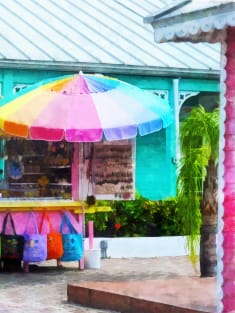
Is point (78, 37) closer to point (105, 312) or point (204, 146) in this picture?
point (204, 146)

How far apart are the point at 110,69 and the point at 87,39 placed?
1.56 m

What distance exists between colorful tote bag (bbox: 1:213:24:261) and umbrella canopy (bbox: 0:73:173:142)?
1.31m

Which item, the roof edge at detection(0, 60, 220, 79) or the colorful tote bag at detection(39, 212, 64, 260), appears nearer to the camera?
the colorful tote bag at detection(39, 212, 64, 260)

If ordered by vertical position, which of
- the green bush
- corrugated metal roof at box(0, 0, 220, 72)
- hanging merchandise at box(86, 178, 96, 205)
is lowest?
the green bush

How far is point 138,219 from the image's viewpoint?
15.0 metres

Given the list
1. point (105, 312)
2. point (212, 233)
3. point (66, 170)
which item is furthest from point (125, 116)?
point (105, 312)

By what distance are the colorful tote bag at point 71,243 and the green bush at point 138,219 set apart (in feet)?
6.53

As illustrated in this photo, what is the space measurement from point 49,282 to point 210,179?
2.55 m

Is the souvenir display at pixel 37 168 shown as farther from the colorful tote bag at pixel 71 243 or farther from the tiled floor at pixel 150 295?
the tiled floor at pixel 150 295

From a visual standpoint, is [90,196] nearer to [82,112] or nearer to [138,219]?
[82,112]

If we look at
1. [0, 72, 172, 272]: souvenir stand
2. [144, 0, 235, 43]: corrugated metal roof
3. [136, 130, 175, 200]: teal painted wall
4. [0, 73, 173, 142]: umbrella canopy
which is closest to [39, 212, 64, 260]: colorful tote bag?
[0, 72, 172, 272]: souvenir stand

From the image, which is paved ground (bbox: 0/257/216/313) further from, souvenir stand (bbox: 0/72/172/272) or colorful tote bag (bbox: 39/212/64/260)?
souvenir stand (bbox: 0/72/172/272)

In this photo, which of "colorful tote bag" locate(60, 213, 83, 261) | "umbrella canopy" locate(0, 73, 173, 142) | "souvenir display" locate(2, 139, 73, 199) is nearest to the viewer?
"umbrella canopy" locate(0, 73, 173, 142)

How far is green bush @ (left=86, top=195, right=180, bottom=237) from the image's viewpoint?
48.7ft
